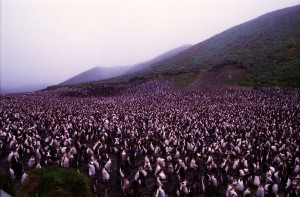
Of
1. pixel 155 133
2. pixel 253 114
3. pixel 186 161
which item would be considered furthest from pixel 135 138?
pixel 253 114

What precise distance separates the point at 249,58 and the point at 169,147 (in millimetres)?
52443

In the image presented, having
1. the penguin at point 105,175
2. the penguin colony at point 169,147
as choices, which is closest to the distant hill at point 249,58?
the penguin colony at point 169,147

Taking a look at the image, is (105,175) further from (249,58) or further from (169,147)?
(249,58)

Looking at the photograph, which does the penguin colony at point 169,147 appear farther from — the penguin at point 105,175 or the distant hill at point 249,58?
the distant hill at point 249,58

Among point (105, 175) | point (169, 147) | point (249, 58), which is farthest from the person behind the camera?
point (249, 58)

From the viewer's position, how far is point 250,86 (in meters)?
52.0

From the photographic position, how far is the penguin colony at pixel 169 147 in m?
14.6

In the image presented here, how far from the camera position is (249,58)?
67.4m

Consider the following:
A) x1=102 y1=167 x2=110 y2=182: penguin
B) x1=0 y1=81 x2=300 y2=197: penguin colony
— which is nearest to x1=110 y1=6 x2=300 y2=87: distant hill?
x1=0 y1=81 x2=300 y2=197: penguin colony

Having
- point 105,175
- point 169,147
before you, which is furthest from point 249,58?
point 105,175

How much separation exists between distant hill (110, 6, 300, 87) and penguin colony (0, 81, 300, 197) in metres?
18.1

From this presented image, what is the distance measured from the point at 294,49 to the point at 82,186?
65490 millimetres

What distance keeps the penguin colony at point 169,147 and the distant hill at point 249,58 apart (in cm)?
1807

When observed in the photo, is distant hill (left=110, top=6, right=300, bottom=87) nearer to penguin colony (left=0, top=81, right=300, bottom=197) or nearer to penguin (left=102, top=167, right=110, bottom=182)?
penguin colony (left=0, top=81, right=300, bottom=197)
